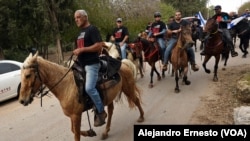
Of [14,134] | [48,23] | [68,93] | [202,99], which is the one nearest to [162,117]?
[202,99]

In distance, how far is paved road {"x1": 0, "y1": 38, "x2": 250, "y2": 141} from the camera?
7.70 metres

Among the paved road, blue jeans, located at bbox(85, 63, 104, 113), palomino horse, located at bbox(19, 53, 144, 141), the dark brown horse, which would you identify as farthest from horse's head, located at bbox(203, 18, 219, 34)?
blue jeans, located at bbox(85, 63, 104, 113)

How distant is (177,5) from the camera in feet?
189

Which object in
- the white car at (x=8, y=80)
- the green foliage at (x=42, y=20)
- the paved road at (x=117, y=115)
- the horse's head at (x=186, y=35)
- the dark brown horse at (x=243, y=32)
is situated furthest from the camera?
the green foliage at (x=42, y=20)

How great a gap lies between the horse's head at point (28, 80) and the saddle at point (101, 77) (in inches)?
34.6

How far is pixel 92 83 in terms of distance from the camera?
6.16 meters

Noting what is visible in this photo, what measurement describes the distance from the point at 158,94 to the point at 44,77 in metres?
5.56

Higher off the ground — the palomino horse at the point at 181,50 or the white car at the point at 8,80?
the palomino horse at the point at 181,50

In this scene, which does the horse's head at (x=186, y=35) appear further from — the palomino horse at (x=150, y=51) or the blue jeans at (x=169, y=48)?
the palomino horse at (x=150, y=51)

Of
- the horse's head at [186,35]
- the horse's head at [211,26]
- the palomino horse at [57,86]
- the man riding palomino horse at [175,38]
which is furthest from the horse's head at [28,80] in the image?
the horse's head at [211,26]

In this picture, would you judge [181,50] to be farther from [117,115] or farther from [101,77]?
[101,77]

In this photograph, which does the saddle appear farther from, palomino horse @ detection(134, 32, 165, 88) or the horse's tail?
palomino horse @ detection(134, 32, 165, 88)

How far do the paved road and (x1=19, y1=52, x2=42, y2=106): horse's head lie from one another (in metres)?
2.11

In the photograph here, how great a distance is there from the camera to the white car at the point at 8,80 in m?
11.5
